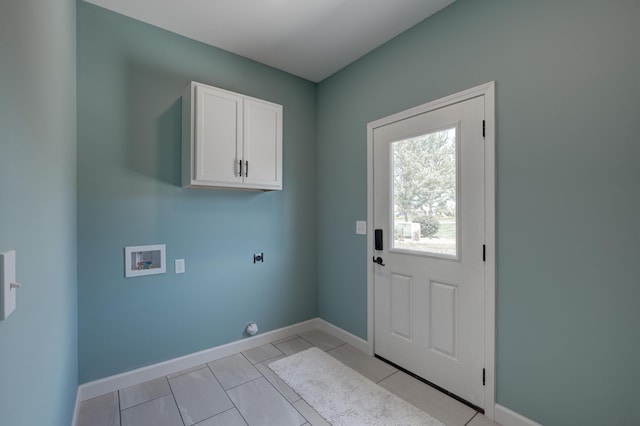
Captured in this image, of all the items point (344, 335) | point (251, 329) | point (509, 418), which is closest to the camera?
point (509, 418)

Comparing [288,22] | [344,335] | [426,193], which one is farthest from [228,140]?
[344,335]

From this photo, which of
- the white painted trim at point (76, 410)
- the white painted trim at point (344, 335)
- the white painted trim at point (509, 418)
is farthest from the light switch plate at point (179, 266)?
the white painted trim at point (509, 418)

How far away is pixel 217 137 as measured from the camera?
2.34m

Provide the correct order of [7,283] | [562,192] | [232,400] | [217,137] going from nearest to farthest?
1. [7,283]
2. [562,192]
3. [232,400]
4. [217,137]

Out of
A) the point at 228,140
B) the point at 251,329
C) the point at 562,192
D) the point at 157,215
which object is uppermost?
the point at 228,140

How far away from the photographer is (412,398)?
81.7 inches

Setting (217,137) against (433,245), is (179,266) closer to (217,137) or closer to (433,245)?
(217,137)

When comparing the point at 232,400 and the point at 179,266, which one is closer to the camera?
the point at 232,400

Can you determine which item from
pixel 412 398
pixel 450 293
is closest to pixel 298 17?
pixel 450 293

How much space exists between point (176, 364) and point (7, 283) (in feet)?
6.75

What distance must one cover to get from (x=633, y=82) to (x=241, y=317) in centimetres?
315

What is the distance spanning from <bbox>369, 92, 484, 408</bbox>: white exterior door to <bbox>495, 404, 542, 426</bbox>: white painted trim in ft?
0.37

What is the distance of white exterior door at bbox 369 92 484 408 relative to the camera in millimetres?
1971

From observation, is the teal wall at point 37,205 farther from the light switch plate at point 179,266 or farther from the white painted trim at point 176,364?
the light switch plate at point 179,266
